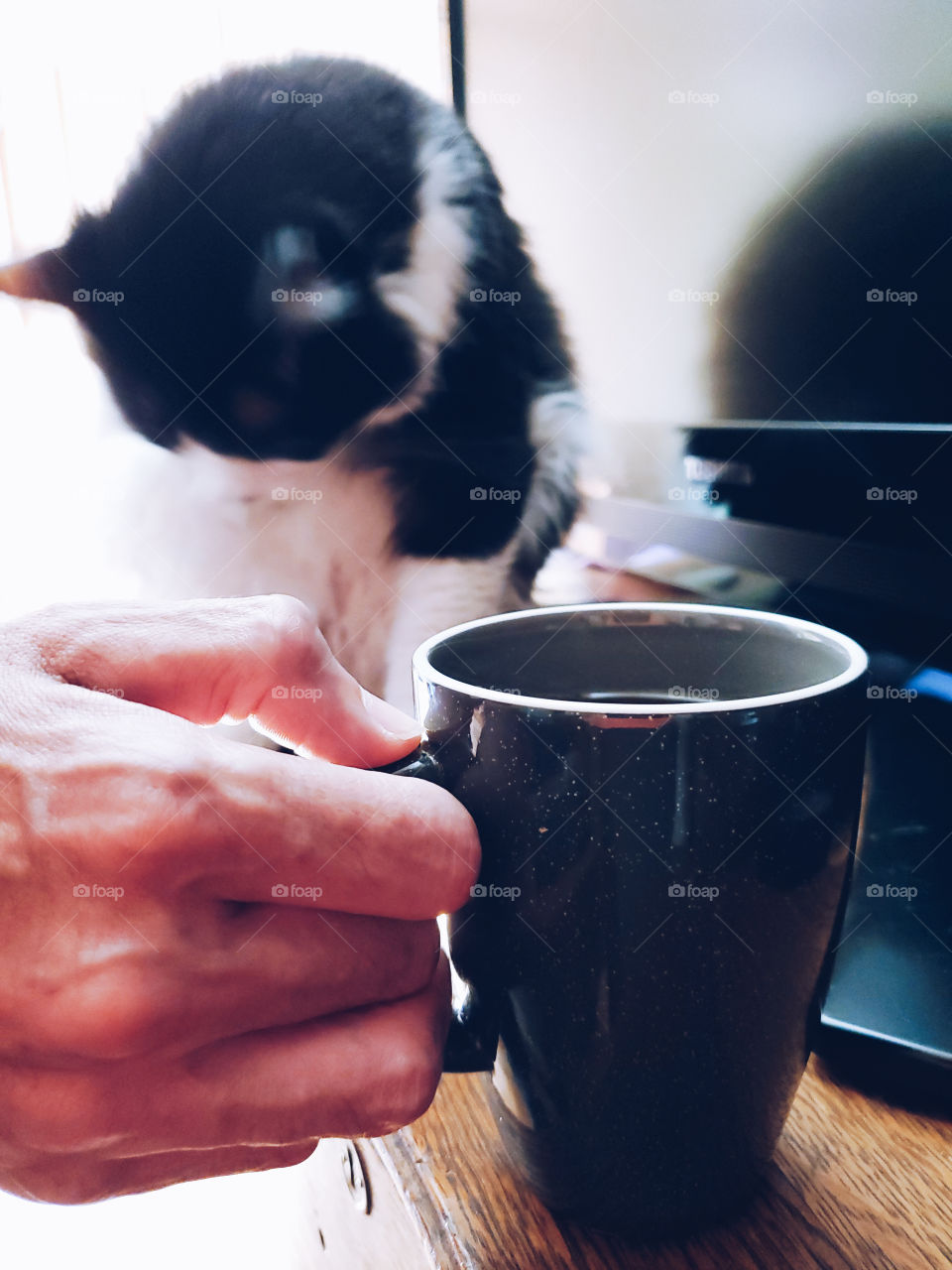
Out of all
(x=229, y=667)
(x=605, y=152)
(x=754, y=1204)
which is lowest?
(x=754, y=1204)

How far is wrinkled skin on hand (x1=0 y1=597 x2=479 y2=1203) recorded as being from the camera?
0.21 metres

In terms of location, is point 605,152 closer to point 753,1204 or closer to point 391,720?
point 391,720

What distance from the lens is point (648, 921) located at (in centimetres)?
21

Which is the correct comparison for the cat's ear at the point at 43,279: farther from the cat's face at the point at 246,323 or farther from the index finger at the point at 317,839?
the index finger at the point at 317,839

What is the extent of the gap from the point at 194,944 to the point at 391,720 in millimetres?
101

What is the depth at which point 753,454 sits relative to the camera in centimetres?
39

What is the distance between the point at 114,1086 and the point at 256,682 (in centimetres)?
11

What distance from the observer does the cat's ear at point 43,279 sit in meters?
0.92

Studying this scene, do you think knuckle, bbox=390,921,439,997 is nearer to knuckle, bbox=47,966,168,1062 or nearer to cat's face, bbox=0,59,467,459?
knuckle, bbox=47,966,168,1062

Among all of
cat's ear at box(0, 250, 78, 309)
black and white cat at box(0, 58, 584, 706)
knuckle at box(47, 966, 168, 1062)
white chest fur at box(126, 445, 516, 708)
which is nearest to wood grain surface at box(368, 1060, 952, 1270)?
knuckle at box(47, 966, 168, 1062)

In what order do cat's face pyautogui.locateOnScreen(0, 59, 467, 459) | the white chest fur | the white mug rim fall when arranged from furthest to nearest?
the white chest fur, cat's face pyautogui.locateOnScreen(0, 59, 467, 459), the white mug rim

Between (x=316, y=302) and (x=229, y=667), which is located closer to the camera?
(x=229, y=667)

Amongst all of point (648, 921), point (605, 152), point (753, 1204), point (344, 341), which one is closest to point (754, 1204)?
point (753, 1204)

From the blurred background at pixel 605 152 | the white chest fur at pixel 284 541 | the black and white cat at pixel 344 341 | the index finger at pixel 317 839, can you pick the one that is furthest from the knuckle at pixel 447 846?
the white chest fur at pixel 284 541
